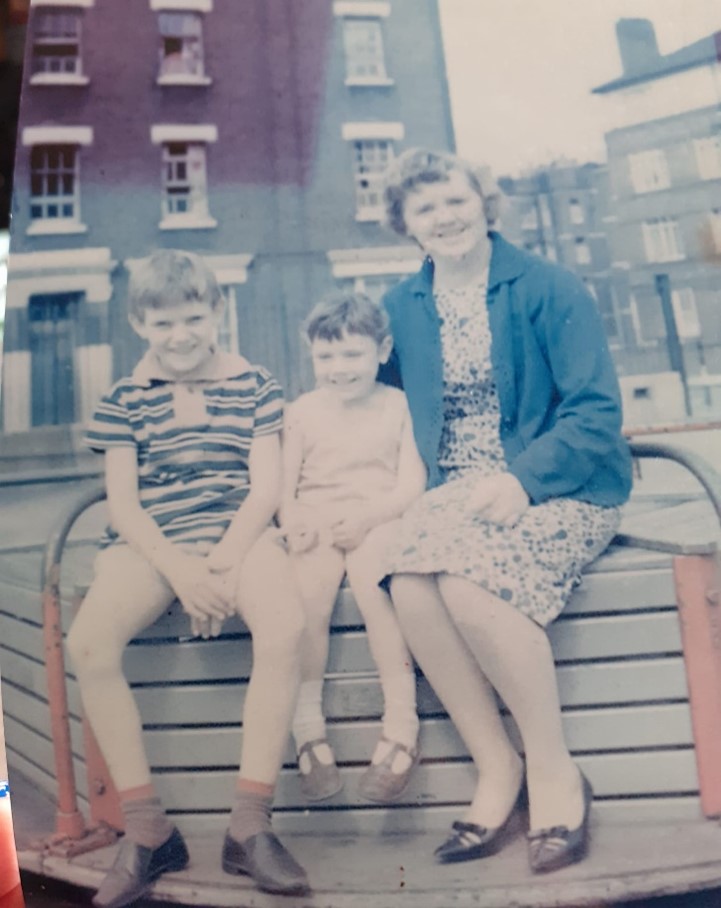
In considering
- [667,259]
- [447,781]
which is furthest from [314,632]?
[667,259]

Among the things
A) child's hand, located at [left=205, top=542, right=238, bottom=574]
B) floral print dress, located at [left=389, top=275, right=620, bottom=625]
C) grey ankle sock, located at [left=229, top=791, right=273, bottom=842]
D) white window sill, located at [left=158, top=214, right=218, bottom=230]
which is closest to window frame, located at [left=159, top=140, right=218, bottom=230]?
white window sill, located at [left=158, top=214, right=218, bottom=230]

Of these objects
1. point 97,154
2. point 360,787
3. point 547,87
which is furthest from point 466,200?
point 360,787

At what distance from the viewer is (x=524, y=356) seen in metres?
1.03

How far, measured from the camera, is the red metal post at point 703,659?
0.97 metres

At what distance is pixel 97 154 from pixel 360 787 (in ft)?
3.17

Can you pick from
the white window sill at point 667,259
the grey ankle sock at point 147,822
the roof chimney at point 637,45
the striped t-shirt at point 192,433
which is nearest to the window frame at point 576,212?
the white window sill at point 667,259

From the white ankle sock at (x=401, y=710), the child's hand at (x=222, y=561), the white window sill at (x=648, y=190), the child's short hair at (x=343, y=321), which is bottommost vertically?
the white ankle sock at (x=401, y=710)

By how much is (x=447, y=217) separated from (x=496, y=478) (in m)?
0.37

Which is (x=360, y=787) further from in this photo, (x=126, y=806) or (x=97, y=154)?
(x=97, y=154)

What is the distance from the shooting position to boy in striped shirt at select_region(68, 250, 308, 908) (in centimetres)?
100

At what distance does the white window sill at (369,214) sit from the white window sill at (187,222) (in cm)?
21

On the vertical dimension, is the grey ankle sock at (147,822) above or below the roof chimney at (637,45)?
below

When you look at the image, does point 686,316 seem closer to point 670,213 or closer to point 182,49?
point 670,213

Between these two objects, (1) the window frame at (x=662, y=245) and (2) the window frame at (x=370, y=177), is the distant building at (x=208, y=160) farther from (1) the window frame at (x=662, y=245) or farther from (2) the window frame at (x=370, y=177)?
(1) the window frame at (x=662, y=245)
